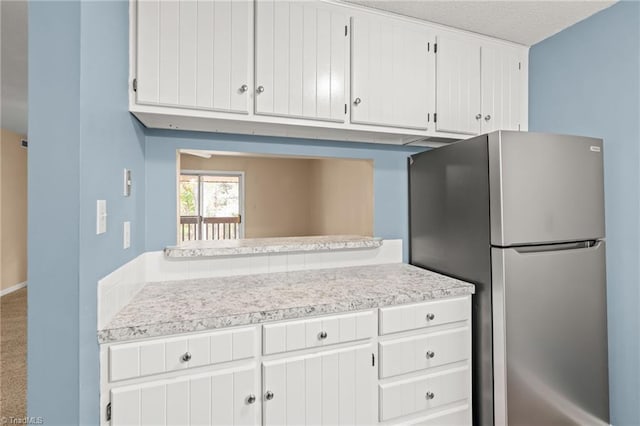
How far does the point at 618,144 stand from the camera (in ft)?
6.08

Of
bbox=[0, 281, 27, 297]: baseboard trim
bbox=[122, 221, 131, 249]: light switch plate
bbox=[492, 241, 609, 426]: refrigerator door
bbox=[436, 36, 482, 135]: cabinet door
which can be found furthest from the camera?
bbox=[0, 281, 27, 297]: baseboard trim

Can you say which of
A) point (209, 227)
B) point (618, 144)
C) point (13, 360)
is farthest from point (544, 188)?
point (209, 227)

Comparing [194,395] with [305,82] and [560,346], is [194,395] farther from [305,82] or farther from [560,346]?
[560,346]

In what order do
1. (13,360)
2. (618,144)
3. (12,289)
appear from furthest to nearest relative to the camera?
(12,289), (13,360), (618,144)

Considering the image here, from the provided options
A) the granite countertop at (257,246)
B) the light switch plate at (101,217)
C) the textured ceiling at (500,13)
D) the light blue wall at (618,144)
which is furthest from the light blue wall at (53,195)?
the light blue wall at (618,144)

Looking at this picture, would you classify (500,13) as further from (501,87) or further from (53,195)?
(53,195)

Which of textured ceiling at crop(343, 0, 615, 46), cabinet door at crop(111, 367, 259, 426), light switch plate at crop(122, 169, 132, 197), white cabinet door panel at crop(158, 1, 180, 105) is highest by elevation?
textured ceiling at crop(343, 0, 615, 46)

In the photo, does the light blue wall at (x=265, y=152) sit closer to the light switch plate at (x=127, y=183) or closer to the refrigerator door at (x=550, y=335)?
the light switch plate at (x=127, y=183)

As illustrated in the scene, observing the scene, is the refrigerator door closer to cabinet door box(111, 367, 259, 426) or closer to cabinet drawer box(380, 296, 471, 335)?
cabinet drawer box(380, 296, 471, 335)

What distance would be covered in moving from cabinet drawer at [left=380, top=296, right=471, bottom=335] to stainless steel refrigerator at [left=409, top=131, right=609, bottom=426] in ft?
0.36

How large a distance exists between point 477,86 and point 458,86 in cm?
15

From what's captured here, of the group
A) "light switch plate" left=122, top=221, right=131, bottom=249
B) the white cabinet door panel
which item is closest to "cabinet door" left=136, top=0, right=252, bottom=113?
the white cabinet door panel

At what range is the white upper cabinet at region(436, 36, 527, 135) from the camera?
2008 mm

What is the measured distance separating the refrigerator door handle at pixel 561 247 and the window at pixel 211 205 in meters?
4.66
